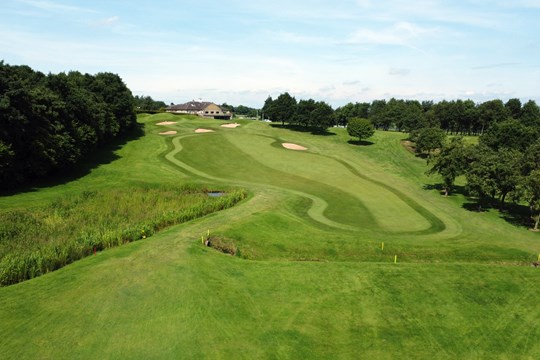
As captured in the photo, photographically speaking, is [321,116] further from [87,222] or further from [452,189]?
[87,222]

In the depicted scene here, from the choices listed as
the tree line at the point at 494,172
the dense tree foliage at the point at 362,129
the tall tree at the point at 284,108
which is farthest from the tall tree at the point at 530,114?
the tree line at the point at 494,172

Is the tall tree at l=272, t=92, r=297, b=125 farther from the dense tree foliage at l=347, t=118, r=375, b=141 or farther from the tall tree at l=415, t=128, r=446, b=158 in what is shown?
the tall tree at l=415, t=128, r=446, b=158

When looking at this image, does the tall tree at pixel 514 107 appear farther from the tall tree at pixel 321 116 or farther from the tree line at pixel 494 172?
the tree line at pixel 494 172

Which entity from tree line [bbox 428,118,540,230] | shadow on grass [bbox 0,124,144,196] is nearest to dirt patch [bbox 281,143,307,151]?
shadow on grass [bbox 0,124,144,196]

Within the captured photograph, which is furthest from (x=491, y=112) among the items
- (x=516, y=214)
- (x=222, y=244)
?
(x=222, y=244)

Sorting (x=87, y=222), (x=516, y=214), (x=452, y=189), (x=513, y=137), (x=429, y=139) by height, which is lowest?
(x=87, y=222)
